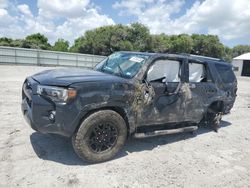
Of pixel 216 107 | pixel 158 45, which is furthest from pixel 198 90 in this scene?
pixel 158 45

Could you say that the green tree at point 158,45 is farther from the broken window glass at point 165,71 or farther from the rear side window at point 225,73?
the broken window glass at point 165,71

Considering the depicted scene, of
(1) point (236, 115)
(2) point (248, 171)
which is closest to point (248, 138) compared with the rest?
(2) point (248, 171)

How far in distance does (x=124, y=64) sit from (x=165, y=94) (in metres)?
0.99

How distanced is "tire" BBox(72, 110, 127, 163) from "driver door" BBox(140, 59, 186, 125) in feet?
1.90

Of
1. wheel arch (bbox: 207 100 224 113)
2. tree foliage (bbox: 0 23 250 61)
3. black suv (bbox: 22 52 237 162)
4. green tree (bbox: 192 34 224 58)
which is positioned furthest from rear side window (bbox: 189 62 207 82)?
green tree (bbox: 192 34 224 58)

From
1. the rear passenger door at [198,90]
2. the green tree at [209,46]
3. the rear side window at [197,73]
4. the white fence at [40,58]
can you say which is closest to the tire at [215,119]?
the rear passenger door at [198,90]

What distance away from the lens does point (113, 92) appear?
159 inches

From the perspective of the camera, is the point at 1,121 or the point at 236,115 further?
the point at 236,115

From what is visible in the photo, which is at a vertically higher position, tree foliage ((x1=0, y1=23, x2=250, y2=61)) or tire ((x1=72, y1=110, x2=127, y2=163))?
tree foliage ((x1=0, y1=23, x2=250, y2=61))

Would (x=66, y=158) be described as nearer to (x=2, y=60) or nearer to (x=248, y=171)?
(x=248, y=171)

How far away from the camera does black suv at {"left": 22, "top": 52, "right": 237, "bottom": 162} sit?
372 centimetres

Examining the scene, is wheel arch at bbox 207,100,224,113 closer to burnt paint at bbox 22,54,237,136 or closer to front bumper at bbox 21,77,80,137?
burnt paint at bbox 22,54,237,136

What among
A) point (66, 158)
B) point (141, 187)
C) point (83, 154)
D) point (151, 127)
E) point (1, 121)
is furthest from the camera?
point (1, 121)

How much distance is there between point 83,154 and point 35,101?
1.09m
